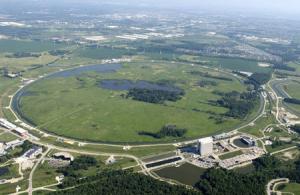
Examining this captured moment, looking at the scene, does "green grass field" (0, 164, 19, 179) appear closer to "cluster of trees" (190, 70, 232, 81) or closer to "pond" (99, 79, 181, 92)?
"pond" (99, 79, 181, 92)

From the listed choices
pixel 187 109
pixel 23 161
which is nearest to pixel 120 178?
pixel 23 161

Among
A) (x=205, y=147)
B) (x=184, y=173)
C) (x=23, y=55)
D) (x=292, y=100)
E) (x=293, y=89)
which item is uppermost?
(x=23, y=55)

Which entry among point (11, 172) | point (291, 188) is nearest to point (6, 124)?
point (11, 172)

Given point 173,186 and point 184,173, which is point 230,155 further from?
point 173,186

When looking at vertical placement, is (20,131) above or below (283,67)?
below

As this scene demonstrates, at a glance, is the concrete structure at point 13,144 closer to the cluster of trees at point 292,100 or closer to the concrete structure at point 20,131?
the concrete structure at point 20,131

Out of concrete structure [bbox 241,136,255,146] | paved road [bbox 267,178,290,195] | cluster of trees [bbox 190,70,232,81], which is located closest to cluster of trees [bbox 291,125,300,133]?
concrete structure [bbox 241,136,255,146]

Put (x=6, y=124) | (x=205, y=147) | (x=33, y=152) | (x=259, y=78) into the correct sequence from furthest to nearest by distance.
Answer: (x=259, y=78), (x=6, y=124), (x=205, y=147), (x=33, y=152)
